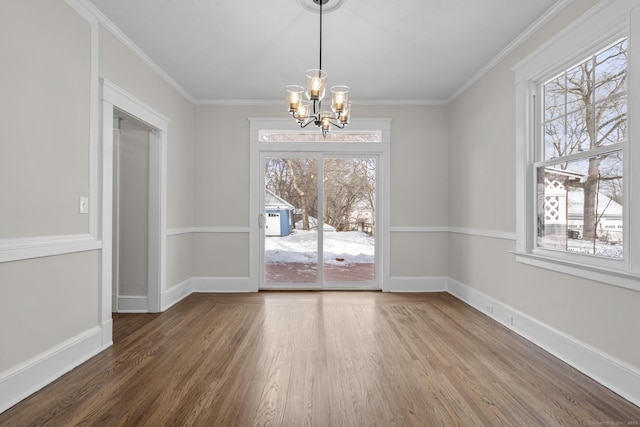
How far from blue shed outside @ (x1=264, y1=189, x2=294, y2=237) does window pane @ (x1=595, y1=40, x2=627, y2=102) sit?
3666mm

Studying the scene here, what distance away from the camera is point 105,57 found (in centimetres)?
300

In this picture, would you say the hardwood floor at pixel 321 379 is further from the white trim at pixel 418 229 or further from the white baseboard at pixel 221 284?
the white trim at pixel 418 229

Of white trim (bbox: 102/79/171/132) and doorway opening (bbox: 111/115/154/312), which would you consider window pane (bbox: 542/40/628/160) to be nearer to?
white trim (bbox: 102/79/171/132)

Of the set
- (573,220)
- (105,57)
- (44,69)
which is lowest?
(573,220)

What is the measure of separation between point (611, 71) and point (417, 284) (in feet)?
11.0

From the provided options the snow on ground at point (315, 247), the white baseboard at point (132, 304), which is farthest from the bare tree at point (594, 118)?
the white baseboard at point (132, 304)

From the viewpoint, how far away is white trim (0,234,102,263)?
206cm

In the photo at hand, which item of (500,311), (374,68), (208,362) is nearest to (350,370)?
(208,362)

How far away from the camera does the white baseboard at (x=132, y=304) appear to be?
4004 mm

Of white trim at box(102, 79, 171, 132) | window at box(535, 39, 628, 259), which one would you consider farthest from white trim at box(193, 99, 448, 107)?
window at box(535, 39, 628, 259)

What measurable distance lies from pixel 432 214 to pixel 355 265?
4.41 feet

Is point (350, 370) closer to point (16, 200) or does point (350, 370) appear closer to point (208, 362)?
point (208, 362)

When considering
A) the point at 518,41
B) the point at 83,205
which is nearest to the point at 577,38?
the point at 518,41

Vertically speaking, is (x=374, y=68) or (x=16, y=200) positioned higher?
(x=374, y=68)
